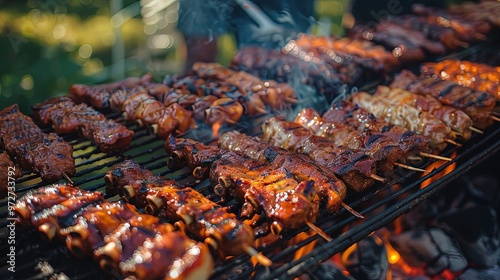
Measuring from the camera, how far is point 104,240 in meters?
3.04

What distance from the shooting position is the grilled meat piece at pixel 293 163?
142 inches

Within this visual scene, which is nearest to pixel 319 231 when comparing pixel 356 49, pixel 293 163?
pixel 293 163

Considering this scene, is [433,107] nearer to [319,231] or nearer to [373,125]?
[373,125]

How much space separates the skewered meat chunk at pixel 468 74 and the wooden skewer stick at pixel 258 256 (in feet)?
14.0

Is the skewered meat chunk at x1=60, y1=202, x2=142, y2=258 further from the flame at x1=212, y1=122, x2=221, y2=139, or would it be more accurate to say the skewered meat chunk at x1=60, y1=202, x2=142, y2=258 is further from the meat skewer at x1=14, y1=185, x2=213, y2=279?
the flame at x1=212, y1=122, x2=221, y2=139

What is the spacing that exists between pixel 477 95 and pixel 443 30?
2.68 metres

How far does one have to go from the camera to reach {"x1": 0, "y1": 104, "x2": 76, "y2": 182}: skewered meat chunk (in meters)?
4.04

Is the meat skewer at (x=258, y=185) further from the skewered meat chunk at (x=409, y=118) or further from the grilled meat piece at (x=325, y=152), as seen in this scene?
the skewered meat chunk at (x=409, y=118)

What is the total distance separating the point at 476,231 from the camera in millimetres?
5449

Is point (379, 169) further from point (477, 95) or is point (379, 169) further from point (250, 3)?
point (250, 3)

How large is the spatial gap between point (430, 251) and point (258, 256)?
3.02m

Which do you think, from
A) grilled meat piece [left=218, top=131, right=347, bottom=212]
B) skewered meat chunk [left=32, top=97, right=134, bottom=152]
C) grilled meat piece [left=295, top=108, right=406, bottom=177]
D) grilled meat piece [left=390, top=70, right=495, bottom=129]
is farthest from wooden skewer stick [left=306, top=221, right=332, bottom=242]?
grilled meat piece [left=390, top=70, right=495, bottom=129]

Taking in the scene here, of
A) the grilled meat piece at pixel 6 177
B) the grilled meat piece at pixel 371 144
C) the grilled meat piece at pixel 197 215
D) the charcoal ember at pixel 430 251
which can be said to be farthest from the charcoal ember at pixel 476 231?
the grilled meat piece at pixel 6 177

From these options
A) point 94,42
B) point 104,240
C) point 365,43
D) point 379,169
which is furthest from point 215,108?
point 94,42
